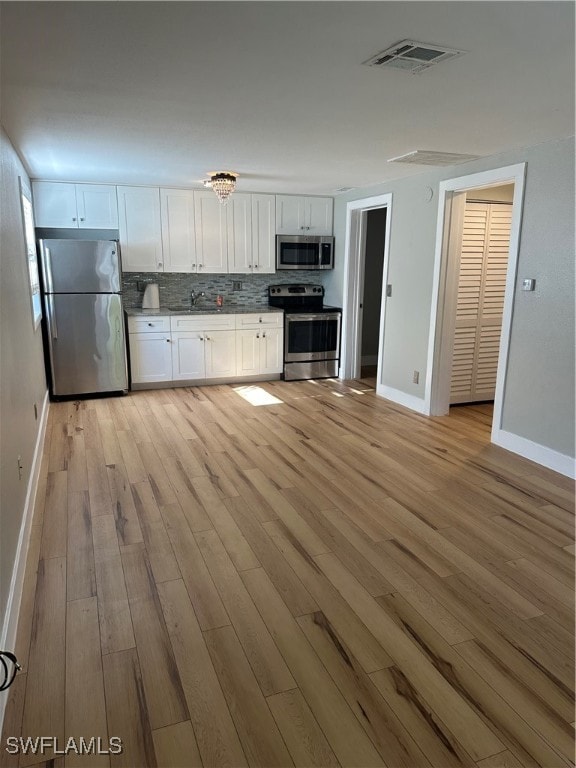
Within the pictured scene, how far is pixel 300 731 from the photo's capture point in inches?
64.2

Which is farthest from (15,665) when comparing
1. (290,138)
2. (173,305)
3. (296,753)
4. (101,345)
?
(173,305)

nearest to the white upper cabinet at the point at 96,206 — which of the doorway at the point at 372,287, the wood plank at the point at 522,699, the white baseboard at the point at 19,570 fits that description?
the white baseboard at the point at 19,570

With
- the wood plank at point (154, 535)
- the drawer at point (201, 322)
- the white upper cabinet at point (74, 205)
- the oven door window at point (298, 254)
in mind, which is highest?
the white upper cabinet at point (74, 205)

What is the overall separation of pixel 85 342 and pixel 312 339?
2626mm

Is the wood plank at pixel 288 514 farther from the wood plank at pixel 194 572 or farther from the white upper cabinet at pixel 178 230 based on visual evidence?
the white upper cabinet at pixel 178 230

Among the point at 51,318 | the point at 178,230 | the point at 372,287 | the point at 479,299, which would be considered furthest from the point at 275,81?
the point at 372,287

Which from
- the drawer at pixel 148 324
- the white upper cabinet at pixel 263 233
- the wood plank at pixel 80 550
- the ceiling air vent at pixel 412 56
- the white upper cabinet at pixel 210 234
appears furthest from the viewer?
the white upper cabinet at pixel 263 233

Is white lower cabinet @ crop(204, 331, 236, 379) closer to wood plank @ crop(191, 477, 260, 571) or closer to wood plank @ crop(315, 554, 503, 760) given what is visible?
wood plank @ crop(191, 477, 260, 571)

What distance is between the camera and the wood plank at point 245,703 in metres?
1.56

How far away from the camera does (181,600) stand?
2242 millimetres

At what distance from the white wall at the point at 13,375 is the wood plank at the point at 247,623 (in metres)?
0.87

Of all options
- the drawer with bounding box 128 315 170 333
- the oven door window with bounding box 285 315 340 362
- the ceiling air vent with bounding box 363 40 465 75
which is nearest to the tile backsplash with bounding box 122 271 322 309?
the drawer with bounding box 128 315 170 333

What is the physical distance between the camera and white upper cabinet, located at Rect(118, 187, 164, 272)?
5684 millimetres

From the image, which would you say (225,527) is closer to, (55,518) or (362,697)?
(55,518)
